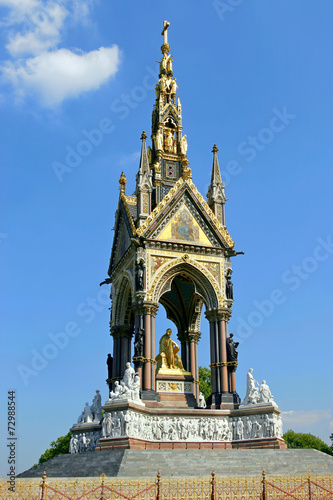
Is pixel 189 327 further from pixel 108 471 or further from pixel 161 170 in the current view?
pixel 108 471

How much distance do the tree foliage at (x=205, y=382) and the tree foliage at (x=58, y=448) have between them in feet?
44.0

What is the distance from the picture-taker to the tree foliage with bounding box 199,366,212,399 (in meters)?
42.4

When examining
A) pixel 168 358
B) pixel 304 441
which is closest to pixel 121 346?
pixel 168 358

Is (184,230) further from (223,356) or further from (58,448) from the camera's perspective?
(58,448)

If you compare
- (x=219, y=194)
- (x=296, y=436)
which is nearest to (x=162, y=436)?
(x=219, y=194)

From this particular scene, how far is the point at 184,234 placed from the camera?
2608 cm

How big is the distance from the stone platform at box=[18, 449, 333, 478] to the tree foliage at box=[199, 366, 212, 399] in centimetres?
2279

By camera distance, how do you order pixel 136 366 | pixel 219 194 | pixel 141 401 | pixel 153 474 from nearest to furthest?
1. pixel 153 474
2. pixel 141 401
3. pixel 136 366
4. pixel 219 194

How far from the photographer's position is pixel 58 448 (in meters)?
48.5

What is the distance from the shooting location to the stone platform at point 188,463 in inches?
663

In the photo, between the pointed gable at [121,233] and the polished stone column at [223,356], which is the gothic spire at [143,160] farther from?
the polished stone column at [223,356]

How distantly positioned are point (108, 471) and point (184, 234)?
39.7ft

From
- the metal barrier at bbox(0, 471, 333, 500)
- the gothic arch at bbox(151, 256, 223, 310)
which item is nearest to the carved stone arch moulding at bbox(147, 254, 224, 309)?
the gothic arch at bbox(151, 256, 223, 310)

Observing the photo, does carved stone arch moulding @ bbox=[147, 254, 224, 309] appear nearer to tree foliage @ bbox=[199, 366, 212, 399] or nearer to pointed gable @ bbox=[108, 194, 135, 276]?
pointed gable @ bbox=[108, 194, 135, 276]
